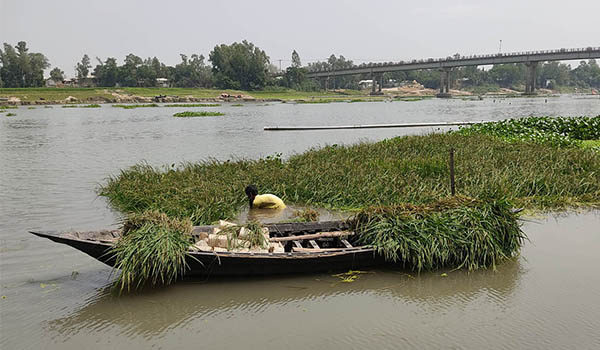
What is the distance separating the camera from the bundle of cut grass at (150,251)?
7414 mm

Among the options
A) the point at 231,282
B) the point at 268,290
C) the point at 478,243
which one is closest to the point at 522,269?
the point at 478,243

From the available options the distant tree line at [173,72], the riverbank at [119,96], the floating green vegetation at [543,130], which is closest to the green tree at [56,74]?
the distant tree line at [173,72]

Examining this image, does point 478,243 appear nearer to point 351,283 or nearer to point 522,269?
point 522,269

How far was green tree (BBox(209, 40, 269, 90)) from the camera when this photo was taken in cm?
12419

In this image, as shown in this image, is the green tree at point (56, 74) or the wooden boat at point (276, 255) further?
the green tree at point (56, 74)

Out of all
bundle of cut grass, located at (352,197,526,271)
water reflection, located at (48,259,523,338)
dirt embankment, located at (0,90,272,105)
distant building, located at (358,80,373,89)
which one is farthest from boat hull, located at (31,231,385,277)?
distant building, located at (358,80,373,89)

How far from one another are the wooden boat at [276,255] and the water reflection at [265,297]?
211 millimetres

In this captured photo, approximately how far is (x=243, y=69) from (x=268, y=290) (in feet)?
394

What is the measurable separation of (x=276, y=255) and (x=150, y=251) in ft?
6.05

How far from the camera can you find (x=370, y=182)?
13.0 m

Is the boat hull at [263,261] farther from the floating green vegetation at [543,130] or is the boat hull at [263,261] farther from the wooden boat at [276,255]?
the floating green vegetation at [543,130]

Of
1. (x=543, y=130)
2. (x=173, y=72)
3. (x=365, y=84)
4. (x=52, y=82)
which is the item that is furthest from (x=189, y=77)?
(x=543, y=130)

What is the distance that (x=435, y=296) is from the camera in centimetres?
786

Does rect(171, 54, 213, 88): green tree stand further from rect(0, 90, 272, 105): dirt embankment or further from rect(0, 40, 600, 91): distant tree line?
rect(0, 90, 272, 105): dirt embankment
